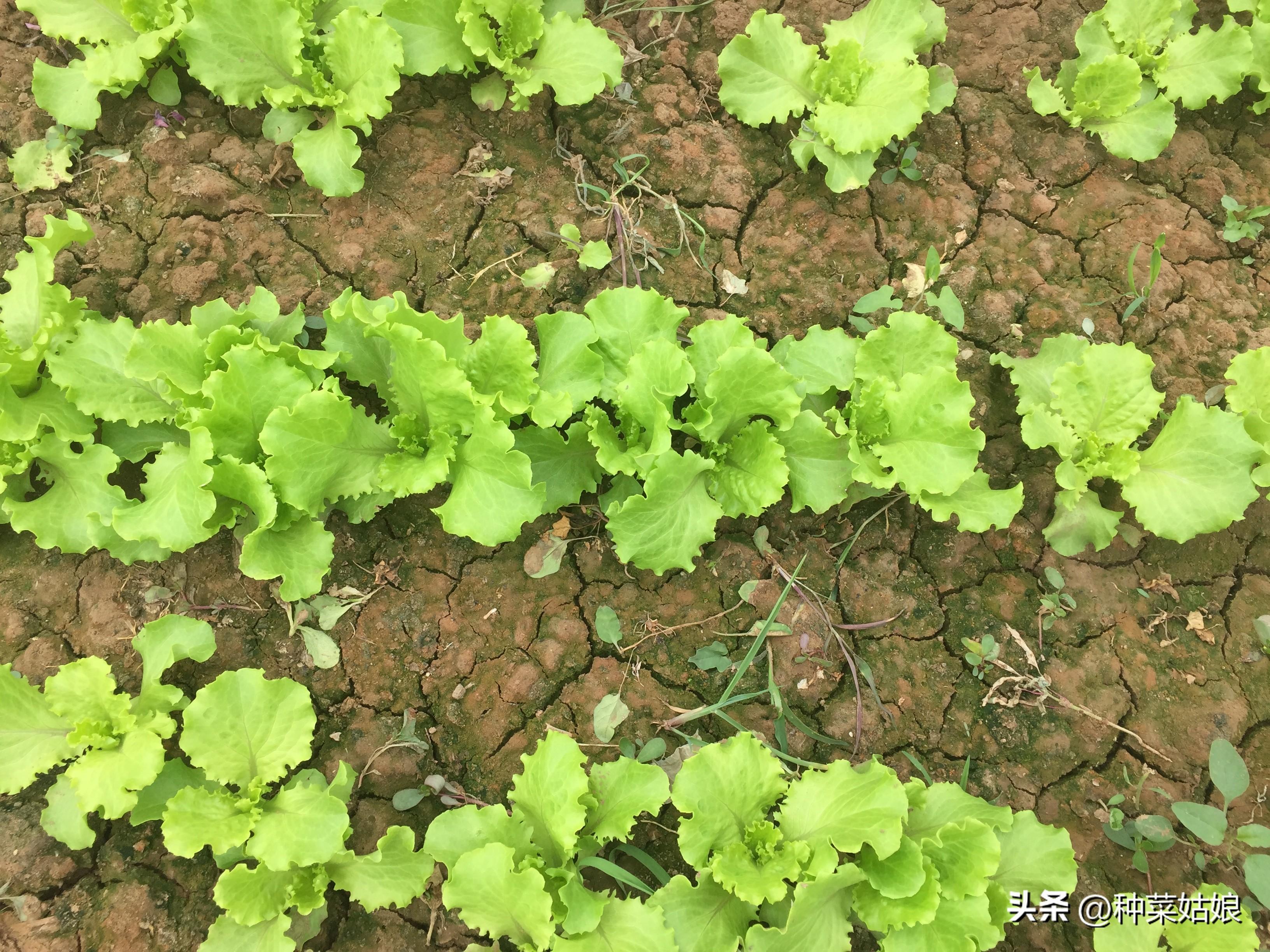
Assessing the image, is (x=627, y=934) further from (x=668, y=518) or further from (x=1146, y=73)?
(x=1146, y=73)

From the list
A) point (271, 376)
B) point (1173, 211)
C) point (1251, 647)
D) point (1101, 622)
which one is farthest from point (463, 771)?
point (1173, 211)

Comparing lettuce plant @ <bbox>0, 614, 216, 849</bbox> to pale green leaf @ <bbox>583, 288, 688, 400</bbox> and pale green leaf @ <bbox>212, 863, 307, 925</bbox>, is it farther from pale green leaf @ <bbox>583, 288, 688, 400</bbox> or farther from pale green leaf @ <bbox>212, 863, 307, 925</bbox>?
pale green leaf @ <bbox>583, 288, 688, 400</bbox>

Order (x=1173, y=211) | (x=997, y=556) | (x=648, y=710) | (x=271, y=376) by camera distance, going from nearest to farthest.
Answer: (x=271, y=376), (x=648, y=710), (x=997, y=556), (x=1173, y=211)

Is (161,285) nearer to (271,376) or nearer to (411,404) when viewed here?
(271,376)

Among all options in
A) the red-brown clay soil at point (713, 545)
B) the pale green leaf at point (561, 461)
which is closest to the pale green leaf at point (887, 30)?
the red-brown clay soil at point (713, 545)

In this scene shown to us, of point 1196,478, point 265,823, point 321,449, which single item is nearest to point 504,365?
point 321,449

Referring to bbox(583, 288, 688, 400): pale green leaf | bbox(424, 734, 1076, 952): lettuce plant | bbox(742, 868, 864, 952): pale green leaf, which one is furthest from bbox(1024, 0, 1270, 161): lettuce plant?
bbox(742, 868, 864, 952): pale green leaf
